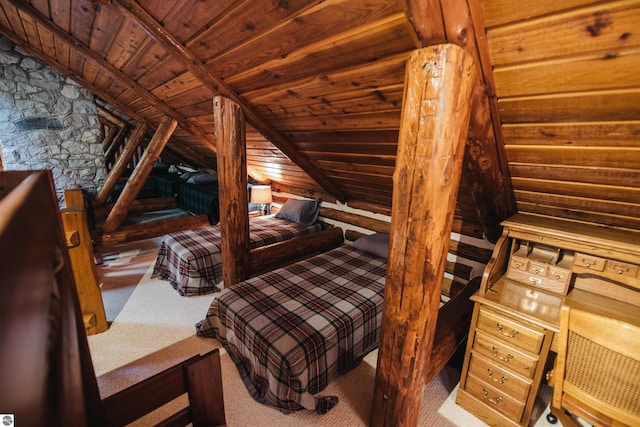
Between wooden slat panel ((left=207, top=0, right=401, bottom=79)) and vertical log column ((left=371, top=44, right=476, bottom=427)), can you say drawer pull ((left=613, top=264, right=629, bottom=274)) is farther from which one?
wooden slat panel ((left=207, top=0, right=401, bottom=79))

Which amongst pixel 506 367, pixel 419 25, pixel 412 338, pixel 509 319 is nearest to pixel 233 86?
pixel 419 25

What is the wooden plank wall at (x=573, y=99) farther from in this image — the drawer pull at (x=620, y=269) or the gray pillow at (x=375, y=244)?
the gray pillow at (x=375, y=244)

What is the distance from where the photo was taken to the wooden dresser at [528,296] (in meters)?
1.44

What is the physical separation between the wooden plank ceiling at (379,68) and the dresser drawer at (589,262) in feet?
0.91

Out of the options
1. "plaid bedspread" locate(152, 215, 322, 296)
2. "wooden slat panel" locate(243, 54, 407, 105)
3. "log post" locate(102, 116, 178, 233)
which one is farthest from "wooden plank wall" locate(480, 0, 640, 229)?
"log post" locate(102, 116, 178, 233)

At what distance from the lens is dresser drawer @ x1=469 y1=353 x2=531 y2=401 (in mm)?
1525

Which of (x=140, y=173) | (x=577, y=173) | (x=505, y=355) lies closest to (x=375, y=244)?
(x=505, y=355)

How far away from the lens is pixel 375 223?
3.38m

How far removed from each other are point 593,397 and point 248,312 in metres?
1.80

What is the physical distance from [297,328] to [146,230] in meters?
3.48

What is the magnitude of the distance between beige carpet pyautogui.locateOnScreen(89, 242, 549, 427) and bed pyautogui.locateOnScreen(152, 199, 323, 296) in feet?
0.61

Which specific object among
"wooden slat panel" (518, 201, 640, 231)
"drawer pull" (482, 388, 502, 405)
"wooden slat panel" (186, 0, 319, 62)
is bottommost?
"drawer pull" (482, 388, 502, 405)

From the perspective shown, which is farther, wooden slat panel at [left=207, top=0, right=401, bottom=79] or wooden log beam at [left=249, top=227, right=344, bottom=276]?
wooden log beam at [left=249, top=227, right=344, bottom=276]

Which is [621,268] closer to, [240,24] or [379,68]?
[379,68]
